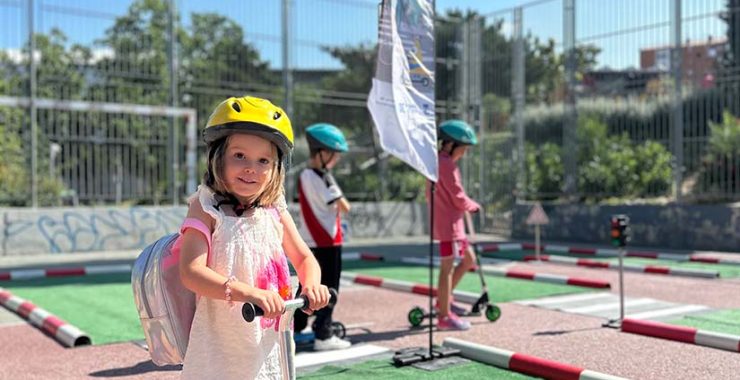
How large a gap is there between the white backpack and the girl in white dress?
A: 2.9 inches

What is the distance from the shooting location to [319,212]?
6.58 metres

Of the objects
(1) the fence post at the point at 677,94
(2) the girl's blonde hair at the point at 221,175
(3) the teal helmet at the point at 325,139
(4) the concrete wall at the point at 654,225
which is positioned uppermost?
(1) the fence post at the point at 677,94

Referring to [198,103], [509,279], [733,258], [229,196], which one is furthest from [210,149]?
[198,103]

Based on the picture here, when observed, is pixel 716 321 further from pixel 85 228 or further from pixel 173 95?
pixel 173 95

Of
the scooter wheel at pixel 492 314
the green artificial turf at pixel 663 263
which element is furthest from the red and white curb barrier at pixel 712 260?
the scooter wheel at pixel 492 314

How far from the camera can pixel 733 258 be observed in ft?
45.9

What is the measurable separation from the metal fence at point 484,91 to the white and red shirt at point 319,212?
10.1 m

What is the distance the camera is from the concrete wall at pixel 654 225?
15.9m

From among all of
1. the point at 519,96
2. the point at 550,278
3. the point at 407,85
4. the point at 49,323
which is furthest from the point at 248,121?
the point at 519,96

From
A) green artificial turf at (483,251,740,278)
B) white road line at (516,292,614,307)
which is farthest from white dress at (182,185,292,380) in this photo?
green artificial turf at (483,251,740,278)

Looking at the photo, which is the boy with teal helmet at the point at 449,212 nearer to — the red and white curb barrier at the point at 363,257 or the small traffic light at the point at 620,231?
the small traffic light at the point at 620,231

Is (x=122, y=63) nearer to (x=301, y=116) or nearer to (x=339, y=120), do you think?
(x=301, y=116)

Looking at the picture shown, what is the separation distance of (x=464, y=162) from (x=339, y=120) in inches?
158

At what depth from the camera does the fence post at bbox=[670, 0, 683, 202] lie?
16.6 m
